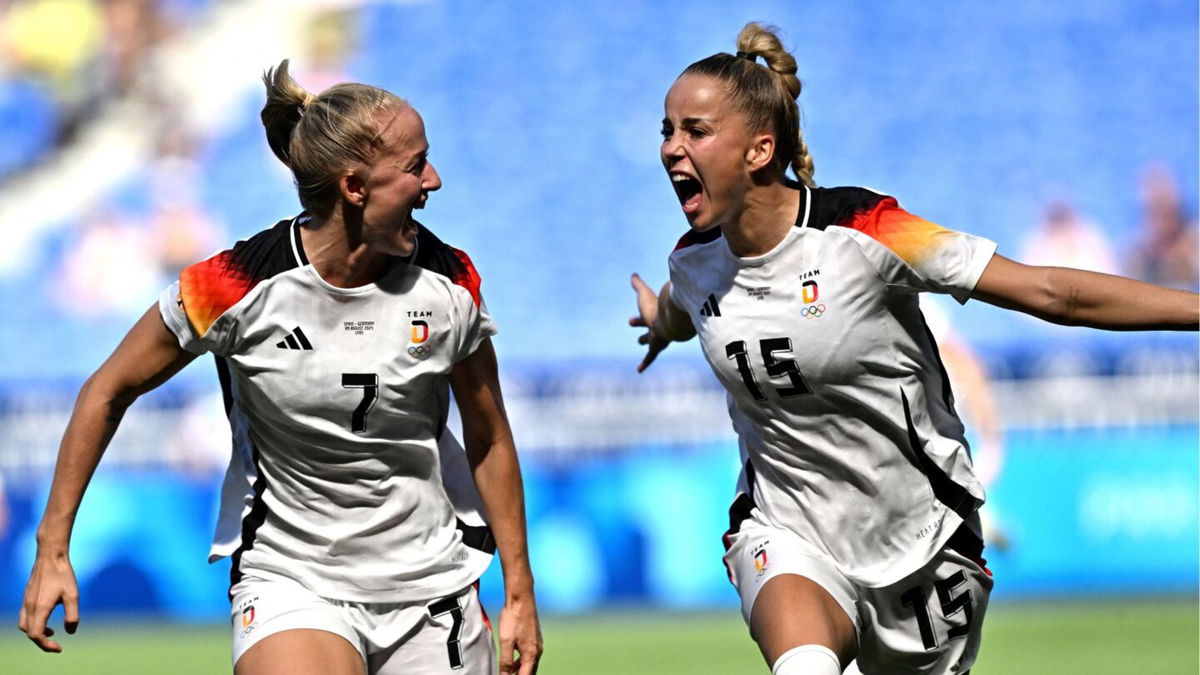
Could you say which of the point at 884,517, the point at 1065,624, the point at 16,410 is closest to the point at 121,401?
the point at 884,517

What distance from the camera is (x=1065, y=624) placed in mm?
10758

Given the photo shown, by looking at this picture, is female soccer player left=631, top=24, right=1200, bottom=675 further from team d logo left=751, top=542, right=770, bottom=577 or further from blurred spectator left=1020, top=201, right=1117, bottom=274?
blurred spectator left=1020, top=201, right=1117, bottom=274

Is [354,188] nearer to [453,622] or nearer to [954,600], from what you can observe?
[453,622]

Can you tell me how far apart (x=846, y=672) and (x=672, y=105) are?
1895mm

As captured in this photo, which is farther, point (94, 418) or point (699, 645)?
point (699, 645)

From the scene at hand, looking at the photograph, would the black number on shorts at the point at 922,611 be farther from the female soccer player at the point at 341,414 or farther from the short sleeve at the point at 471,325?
the short sleeve at the point at 471,325

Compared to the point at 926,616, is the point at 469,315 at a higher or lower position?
higher

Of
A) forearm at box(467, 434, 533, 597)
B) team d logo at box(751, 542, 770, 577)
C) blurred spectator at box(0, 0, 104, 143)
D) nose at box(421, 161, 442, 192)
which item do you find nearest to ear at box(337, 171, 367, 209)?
nose at box(421, 161, 442, 192)

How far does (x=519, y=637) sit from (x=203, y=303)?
4.15ft

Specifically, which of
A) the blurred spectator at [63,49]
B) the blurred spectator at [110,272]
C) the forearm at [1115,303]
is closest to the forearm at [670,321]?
the forearm at [1115,303]

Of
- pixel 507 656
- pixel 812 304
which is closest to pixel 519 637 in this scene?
pixel 507 656

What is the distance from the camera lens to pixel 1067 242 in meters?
14.5

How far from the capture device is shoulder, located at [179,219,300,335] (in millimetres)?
4281

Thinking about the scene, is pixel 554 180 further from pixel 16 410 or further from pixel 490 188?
pixel 16 410
